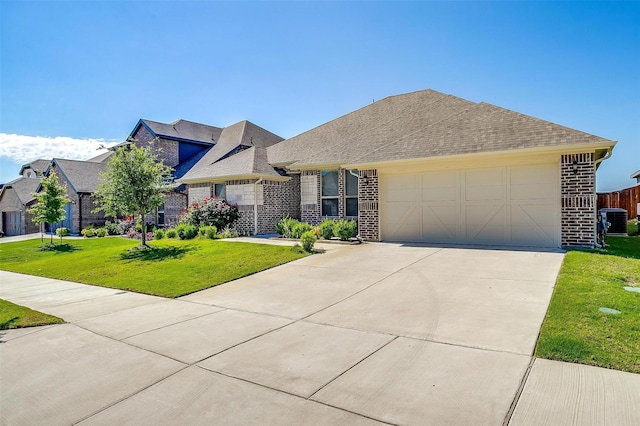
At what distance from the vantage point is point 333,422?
302 centimetres

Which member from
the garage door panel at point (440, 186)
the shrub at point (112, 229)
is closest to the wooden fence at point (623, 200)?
the garage door panel at point (440, 186)

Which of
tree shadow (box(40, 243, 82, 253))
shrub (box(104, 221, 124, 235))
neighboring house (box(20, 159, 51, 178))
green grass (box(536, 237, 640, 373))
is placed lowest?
tree shadow (box(40, 243, 82, 253))

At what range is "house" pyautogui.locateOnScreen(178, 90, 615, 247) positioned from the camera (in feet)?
35.4

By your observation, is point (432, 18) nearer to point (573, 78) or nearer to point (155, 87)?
point (573, 78)

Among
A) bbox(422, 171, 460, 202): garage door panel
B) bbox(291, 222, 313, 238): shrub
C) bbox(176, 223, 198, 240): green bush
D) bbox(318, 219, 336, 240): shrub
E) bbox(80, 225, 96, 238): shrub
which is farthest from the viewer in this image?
bbox(80, 225, 96, 238): shrub

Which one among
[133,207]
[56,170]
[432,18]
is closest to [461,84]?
[432,18]

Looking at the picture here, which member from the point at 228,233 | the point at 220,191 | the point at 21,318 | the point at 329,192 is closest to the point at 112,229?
the point at 220,191

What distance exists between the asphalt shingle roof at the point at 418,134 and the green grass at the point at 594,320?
4.48 metres

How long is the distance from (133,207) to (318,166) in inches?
305

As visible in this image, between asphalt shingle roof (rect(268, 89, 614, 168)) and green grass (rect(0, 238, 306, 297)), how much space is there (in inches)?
209

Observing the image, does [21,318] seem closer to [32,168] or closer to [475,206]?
[475,206]

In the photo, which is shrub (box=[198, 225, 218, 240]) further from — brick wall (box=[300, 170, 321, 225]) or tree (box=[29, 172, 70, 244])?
tree (box=[29, 172, 70, 244])

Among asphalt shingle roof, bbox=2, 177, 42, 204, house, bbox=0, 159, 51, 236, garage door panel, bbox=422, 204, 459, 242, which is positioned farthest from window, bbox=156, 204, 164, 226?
asphalt shingle roof, bbox=2, 177, 42, 204

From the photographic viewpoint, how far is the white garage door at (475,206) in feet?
36.9
